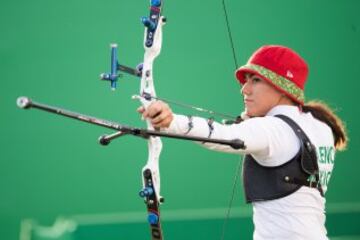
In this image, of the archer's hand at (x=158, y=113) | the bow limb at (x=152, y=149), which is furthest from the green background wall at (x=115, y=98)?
the archer's hand at (x=158, y=113)

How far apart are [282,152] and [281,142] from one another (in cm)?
3

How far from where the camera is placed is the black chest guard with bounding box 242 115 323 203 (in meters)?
1.40

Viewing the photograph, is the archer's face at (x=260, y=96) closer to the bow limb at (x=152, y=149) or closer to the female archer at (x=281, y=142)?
the female archer at (x=281, y=142)

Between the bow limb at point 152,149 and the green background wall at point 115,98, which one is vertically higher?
the green background wall at point 115,98

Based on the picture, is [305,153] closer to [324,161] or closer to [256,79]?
[324,161]

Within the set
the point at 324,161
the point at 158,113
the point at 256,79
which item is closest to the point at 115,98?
the point at 256,79

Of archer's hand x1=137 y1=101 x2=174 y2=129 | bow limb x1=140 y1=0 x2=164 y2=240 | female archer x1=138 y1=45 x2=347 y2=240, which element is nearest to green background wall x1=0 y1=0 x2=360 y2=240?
female archer x1=138 y1=45 x2=347 y2=240

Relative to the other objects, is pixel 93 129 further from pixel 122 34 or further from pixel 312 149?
pixel 312 149

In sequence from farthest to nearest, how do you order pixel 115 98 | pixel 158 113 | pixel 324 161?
pixel 115 98 < pixel 324 161 < pixel 158 113

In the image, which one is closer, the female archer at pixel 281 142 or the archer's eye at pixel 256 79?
the female archer at pixel 281 142

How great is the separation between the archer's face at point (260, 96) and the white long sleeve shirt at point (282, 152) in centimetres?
3

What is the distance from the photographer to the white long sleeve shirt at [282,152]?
1.27 m

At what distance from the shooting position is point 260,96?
5.03ft

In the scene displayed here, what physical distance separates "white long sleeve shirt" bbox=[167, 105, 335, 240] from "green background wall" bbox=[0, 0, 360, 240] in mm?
1595
